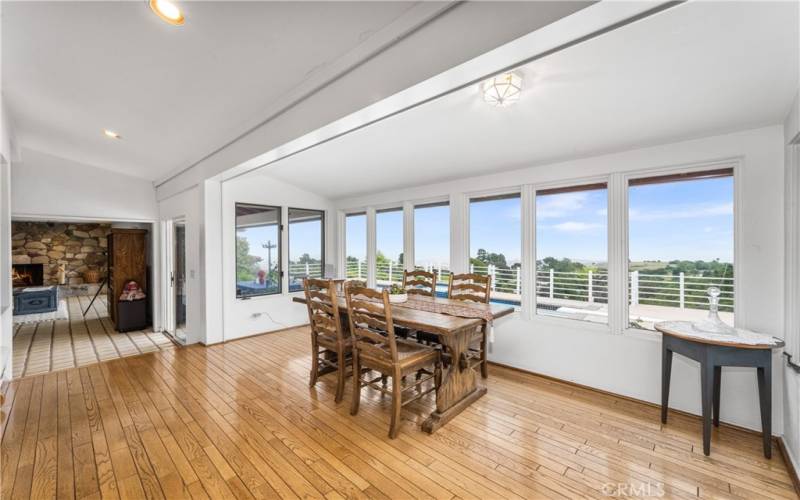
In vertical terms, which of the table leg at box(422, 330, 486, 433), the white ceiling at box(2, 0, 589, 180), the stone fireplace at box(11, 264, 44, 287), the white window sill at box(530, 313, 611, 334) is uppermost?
the white ceiling at box(2, 0, 589, 180)

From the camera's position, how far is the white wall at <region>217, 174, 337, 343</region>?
4.51 meters

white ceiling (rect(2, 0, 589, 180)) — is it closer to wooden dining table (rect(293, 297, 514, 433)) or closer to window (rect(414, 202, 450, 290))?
wooden dining table (rect(293, 297, 514, 433))

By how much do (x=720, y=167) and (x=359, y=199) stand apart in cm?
433

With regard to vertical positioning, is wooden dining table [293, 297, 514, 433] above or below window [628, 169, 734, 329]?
below

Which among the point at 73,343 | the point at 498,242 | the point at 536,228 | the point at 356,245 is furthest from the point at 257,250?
the point at 536,228

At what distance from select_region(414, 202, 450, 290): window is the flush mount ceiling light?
2123 mm

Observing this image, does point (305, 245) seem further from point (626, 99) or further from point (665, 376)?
point (665, 376)

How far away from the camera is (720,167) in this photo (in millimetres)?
2480

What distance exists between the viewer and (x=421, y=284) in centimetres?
388

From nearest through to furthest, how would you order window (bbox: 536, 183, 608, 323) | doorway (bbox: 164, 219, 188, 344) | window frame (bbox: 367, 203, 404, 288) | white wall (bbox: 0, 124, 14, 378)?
1. white wall (bbox: 0, 124, 14, 378)
2. window (bbox: 536, 183, 608, 323)
3. window frame (bbox: 367, 203, 404, 288)
4. doorway (bbox: 164, 219, 188, 344)

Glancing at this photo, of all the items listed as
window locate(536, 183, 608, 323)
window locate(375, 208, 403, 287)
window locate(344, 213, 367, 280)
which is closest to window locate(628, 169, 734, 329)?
window locate(536, 183, 608, 323)

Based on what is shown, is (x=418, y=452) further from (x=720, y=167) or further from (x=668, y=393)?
(x=720, y=167)

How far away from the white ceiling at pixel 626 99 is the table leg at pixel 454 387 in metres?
1.79

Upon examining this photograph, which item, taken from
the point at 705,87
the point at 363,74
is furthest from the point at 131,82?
the point at 705,87
